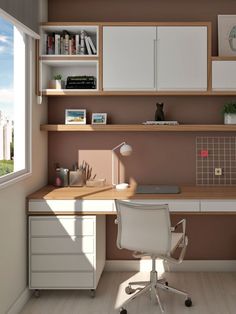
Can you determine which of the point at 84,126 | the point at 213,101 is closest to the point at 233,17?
the point at 213,101

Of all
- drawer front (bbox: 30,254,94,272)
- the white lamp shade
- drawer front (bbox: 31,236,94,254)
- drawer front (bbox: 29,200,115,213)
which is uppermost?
the white lamp shade

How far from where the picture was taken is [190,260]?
494 centimetres

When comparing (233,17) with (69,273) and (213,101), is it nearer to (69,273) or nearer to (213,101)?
(213,101)

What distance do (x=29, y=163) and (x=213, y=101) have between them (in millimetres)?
1847

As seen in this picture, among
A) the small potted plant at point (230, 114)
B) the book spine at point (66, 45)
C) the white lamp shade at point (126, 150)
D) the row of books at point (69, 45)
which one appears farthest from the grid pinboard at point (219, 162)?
the book spine at point (66, 45)

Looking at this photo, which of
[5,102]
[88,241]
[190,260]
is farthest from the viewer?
[190,260]

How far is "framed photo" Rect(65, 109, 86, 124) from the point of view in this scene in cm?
477

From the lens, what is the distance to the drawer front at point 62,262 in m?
4.12

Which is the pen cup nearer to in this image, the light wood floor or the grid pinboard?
the light wood floor

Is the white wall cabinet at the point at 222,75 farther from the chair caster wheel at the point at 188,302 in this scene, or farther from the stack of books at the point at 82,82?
the chair caster wheel at the point at 188,302

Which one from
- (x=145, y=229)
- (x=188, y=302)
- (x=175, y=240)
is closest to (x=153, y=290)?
(x=188, y=302)

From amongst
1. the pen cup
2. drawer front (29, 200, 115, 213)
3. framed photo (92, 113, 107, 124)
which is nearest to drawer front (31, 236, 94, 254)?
drawer front (29, 200, 115, 213)

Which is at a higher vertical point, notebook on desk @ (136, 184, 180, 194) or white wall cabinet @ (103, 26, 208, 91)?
white wall cabinet @ (103, 26, 208, 91)

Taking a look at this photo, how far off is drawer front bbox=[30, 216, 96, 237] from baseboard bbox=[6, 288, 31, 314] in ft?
1.57
